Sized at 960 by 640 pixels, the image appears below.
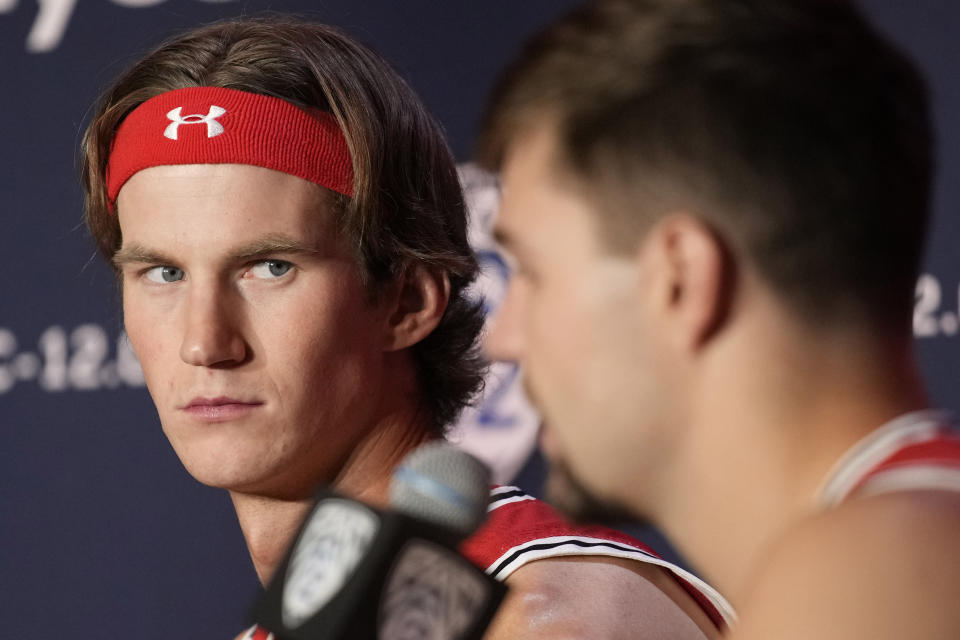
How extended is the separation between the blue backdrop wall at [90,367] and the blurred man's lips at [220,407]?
1065 mm

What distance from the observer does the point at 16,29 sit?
233 cm

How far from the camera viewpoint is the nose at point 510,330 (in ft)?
2.44

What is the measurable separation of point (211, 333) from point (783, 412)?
2.30ft

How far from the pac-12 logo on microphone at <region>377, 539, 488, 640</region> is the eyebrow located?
2.06 ft

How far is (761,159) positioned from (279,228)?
68cm

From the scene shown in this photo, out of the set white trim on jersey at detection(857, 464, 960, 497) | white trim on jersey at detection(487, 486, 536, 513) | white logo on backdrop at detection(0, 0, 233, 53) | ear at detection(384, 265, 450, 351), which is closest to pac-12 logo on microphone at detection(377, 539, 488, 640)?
white trim on jersey at detection(857, 464, 960, 497)

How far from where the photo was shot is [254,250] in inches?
47.8

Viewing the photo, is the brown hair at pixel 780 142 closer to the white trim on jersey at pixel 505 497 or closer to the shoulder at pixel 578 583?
the shoulder at pixel 578 583

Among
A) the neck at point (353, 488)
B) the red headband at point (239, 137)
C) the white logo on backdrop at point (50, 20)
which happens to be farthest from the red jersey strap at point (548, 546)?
the white logo on backdrop at point (50, 20)

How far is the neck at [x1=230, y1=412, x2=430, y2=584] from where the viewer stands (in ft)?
4.35

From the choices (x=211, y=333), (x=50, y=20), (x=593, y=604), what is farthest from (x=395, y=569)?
(x=50, y=20)

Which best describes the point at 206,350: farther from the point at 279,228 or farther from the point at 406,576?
the point at 406,576

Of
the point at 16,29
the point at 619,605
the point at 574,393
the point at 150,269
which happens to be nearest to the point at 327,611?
the point at 574,393

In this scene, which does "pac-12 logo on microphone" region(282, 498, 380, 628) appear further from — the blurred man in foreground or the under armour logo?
the under armour logo
